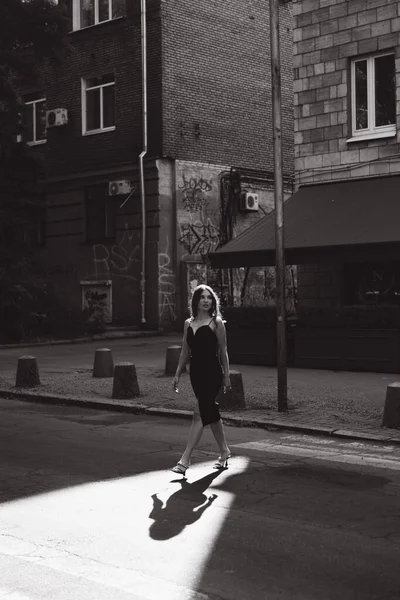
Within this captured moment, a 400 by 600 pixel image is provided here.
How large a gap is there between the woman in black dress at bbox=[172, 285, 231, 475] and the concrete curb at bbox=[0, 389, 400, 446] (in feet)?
7.40

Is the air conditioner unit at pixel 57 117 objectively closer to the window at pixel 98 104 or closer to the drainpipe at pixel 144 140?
the window at pixel 98 104

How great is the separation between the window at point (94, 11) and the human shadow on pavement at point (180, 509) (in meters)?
22.6

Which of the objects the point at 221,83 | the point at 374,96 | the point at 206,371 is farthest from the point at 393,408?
the point at 221,83

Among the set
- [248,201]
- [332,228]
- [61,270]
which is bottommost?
[61,270]

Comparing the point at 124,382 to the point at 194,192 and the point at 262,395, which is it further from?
the point at 194,192

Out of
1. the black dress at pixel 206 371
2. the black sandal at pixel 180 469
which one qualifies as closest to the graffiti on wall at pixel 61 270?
the black dress at pixel 206 371

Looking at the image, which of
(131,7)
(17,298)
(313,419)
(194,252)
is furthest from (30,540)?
(131,7)

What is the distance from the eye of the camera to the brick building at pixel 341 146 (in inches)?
672

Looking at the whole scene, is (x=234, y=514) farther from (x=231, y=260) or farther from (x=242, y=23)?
(x=242, y=23)

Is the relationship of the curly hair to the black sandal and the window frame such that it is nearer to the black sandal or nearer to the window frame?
the black sandal

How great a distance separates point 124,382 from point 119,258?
48.1ft

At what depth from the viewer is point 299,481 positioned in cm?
739

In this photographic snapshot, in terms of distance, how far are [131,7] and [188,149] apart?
4612 mm

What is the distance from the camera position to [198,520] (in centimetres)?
607
